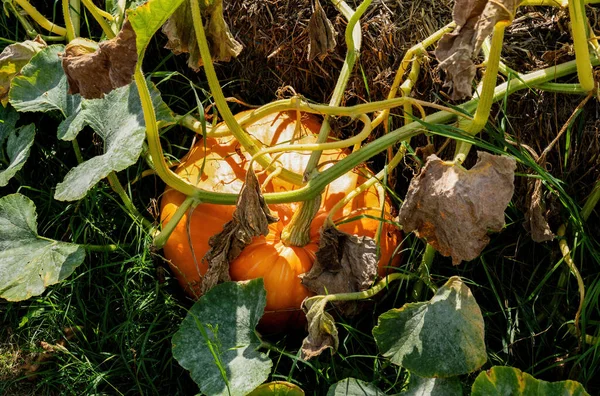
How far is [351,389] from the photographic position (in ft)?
6.00

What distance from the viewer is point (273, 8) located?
2291mm

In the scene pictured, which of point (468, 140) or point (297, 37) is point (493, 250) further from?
point (297, 37)

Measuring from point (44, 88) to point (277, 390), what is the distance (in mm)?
1056

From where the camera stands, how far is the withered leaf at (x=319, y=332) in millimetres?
1813

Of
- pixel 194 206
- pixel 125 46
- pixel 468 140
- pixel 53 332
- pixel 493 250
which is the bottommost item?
pixel 53 332

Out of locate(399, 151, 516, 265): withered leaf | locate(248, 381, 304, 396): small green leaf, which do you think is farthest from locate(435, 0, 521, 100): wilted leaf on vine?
locate(248, 381, 304, 396): small green leaf

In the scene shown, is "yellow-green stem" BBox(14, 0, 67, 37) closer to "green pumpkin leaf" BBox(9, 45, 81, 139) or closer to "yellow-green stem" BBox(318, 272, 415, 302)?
"green pumpkin leaf" BBox(9, 45, 81, 139)

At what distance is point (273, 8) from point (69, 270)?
88cm

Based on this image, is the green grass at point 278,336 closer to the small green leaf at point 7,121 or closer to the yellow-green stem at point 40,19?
the small green leaf at point 7,121

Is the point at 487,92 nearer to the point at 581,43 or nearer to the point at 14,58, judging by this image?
the point at 581,43

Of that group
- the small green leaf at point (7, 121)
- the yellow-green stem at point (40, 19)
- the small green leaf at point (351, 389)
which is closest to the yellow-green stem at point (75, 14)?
the yellow-green stem at point (40, 19)

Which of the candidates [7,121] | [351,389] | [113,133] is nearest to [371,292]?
[351,389]

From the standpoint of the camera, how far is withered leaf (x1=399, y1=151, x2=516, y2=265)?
1648mm

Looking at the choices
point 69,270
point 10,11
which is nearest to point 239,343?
point 69,270
